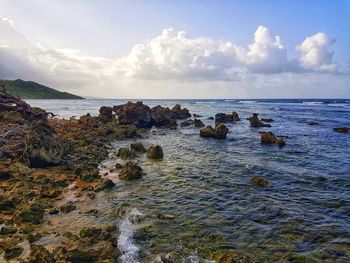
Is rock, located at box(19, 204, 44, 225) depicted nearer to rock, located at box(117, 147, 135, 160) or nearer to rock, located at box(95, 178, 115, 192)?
rock, located at box(95, 178, 115, 192)

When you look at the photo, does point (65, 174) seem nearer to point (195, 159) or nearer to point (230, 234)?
point (195, 159)

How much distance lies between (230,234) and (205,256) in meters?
2.57

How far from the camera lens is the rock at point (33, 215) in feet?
57.2

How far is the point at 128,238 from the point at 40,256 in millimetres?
3912

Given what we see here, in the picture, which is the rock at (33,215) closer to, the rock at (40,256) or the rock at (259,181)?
the rock at (40,256)

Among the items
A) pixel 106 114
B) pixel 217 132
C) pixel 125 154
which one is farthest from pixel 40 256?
pixel 106 114

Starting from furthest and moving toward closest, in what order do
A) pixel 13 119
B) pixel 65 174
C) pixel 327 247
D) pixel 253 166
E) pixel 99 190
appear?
pixel 13 119
pixel 253 166
pixel 65 174
pixel 99 190
pixel 327 247

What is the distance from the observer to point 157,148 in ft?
116

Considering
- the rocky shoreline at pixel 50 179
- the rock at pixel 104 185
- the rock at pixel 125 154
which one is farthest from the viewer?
the rock at pixel 125 154

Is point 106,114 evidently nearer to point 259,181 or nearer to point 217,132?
point 217,132

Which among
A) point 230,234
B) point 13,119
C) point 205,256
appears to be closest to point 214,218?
point 230,234

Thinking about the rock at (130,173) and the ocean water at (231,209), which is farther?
the rock at (130,173)

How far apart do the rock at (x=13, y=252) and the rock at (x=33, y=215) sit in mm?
3109

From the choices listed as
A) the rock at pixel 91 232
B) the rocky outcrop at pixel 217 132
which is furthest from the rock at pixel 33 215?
the rocky outcrop at pixel 217 132
